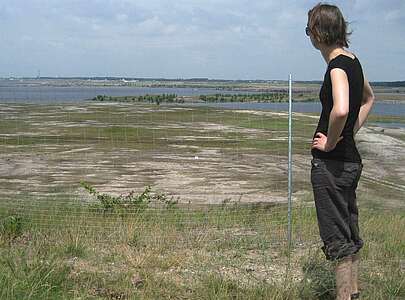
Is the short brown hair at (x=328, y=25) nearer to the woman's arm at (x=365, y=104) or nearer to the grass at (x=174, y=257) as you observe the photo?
the woman's arm at (x=365, y=104)

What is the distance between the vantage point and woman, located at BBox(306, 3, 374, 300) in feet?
12.0

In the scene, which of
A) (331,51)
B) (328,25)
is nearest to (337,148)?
(331,51)

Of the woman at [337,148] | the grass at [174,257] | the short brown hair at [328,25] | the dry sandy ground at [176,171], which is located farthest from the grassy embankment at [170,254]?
the dry sandy ground at [176,171]

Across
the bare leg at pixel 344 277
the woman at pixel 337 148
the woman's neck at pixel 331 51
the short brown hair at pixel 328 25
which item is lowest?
the bare leg at pixel 344 277

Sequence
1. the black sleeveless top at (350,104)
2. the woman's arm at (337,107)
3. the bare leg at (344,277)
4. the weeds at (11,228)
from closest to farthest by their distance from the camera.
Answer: the woman's arm at (337,107)
the black sleeveless top at (350,104)
the bare leg at (344,277)
the weeds at (11,228)

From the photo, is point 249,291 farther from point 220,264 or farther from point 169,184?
point 169,184

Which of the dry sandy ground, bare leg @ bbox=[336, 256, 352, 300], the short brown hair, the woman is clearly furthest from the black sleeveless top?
the dry sandy ground

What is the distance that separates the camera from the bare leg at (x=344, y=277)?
3.93m

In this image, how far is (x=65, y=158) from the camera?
2239cm

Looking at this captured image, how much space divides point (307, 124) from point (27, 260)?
30497 millimetres

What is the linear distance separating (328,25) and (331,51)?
18 cm

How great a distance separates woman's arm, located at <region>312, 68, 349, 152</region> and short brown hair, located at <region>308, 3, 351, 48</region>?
0.86ft

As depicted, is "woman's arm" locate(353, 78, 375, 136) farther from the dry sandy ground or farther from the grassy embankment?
the dry sandy ground

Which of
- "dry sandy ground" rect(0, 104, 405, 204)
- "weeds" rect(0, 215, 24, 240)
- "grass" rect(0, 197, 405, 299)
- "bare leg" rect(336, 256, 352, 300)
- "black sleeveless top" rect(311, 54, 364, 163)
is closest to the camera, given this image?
"black sleeveless top" rect(311, 54, 364, 163)
